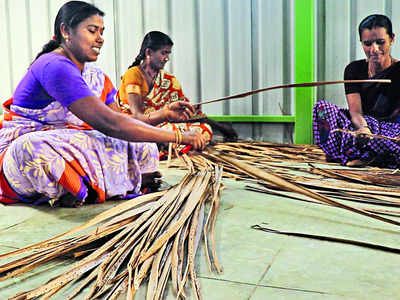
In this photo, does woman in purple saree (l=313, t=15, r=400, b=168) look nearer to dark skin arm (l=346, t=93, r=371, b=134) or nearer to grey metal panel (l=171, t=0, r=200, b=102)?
dark skin arm (l=346, t=93, r=371, b=134)

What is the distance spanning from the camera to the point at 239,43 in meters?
4.45

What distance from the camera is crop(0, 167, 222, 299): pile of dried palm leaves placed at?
1.01 m

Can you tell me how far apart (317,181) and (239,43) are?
2690mm

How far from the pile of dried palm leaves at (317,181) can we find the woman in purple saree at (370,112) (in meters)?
0.20

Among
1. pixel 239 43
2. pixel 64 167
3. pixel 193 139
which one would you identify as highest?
pixel 239 43

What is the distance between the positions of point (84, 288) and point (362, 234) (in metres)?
0.95

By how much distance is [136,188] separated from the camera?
2.23m

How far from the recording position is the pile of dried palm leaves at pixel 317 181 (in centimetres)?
138

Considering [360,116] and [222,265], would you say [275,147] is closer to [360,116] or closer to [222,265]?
[360,116]

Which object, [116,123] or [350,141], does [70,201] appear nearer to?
[116,123]

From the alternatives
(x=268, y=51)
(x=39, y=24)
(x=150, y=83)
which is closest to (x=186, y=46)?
(x=268, y=51)

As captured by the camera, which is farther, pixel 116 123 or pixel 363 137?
pixel 363 137

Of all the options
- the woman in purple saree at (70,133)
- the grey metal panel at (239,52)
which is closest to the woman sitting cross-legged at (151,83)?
the grey metal panel at (239,52)

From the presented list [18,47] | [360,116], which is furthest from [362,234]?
[18,47]
